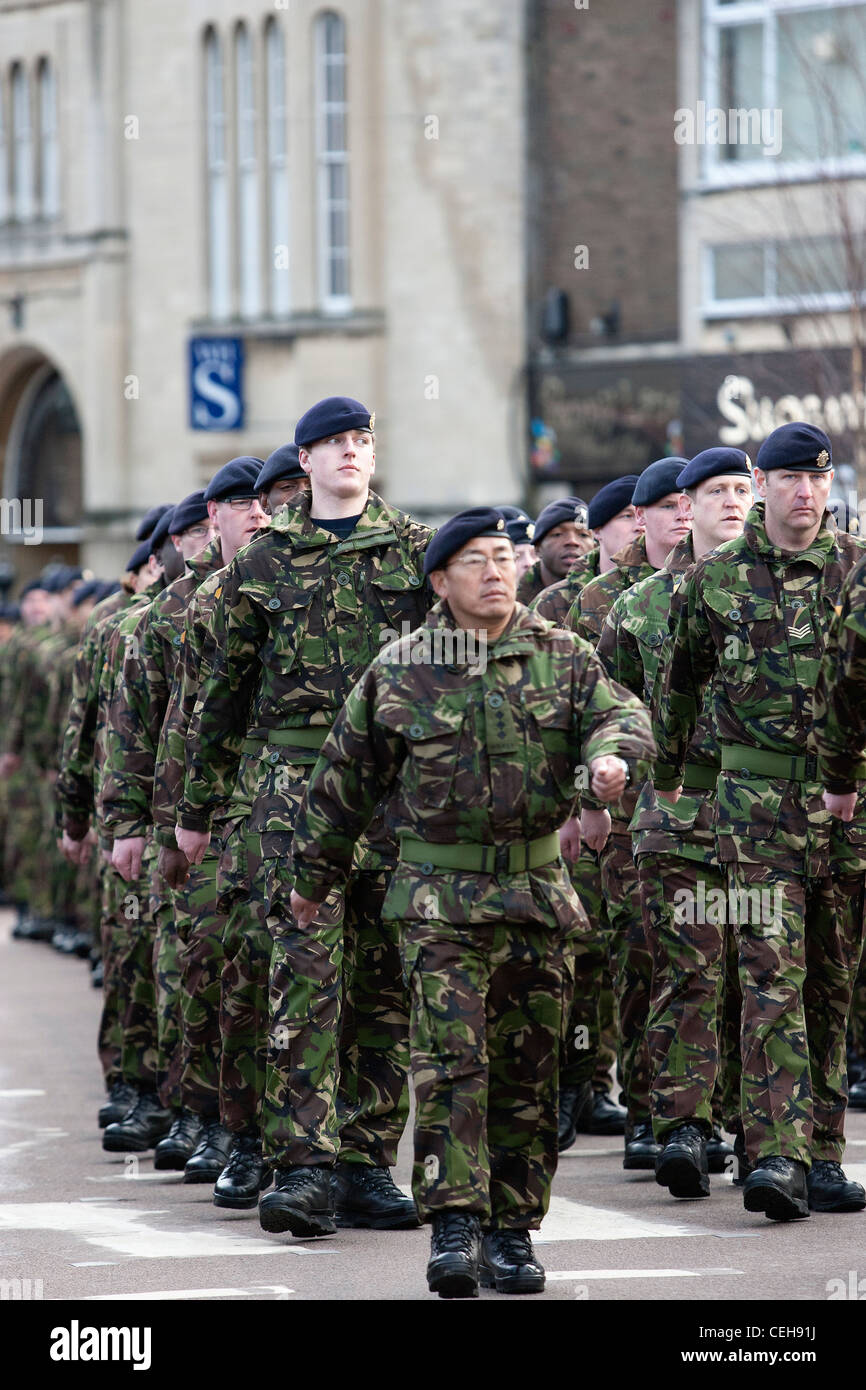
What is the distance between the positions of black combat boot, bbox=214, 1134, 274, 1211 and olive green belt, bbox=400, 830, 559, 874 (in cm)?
180

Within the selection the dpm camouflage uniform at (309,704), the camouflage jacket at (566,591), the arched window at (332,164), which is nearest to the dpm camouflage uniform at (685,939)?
the dpm camouflage uniform at (309,704)

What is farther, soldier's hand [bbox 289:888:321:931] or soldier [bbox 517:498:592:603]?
soldier [bbox 517:498:592:603]

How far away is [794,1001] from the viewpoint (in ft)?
25.5

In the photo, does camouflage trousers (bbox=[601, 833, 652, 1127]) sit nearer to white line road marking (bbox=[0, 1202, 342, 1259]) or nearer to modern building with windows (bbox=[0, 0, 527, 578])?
white line road marking (bbox=[0, 1202, 342, 1259])

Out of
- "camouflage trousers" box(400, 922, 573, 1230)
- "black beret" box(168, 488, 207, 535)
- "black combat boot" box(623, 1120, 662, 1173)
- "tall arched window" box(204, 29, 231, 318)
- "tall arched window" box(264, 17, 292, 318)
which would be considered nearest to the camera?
"camouflage trousers" box(400, 922, 573, 1230)

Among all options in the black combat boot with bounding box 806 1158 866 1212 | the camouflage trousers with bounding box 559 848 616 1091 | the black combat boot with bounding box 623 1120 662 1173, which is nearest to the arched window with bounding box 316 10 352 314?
the camouflage trousers with bounding box 559 848 616 1091

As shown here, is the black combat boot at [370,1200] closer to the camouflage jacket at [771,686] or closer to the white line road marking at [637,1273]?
the white line road marking at [637,1273]

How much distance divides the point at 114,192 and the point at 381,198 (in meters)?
4.12

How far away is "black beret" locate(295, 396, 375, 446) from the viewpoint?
793cm

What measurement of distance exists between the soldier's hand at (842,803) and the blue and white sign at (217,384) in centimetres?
2264

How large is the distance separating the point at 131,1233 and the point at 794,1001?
2151 mm

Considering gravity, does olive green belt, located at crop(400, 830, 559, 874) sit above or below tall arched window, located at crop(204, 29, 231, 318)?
below

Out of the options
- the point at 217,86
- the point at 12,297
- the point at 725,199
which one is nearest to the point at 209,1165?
the point at 725,199

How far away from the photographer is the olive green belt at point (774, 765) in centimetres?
791
